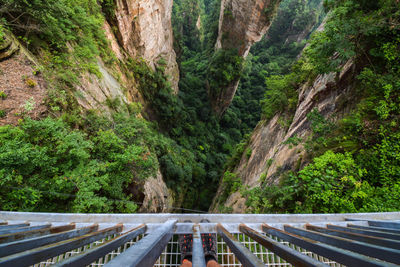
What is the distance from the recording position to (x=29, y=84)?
13.9 feet

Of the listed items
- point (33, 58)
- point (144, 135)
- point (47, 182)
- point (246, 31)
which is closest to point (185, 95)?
point (246, 31)

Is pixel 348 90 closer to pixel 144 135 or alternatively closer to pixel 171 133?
pixel 144 135

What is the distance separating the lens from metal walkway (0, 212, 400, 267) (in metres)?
0.90

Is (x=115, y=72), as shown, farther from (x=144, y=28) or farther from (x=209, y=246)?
(x=209, y=246)

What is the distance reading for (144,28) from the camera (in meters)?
11.4

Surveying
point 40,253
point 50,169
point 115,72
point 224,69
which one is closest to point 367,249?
point 40,253

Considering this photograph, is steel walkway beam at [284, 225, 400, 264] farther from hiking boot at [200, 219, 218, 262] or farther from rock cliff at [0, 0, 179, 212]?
rock cliff at [0, 0, 179, 212]

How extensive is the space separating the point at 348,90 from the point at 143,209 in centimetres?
767

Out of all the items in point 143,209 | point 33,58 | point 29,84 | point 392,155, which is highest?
point 33,58

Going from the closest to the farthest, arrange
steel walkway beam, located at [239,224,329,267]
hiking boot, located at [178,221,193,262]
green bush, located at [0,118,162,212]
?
steel walkway beam, located at [239,224,329,267], hiking boot, located at [178,221,193,262], green bush, located at [0,118,162,212]

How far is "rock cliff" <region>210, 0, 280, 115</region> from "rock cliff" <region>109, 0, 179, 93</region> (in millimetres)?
5916

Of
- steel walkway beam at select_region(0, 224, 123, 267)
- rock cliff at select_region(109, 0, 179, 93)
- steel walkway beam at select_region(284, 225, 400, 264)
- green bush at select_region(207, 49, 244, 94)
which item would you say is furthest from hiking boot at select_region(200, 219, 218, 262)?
green bush at select_region(207, 49, 244, 94)

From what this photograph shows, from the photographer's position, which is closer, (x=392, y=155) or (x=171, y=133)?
(x=392, y=155)

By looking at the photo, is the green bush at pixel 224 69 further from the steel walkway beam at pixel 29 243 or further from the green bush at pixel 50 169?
the steel walkway beam at pixel 29 243
